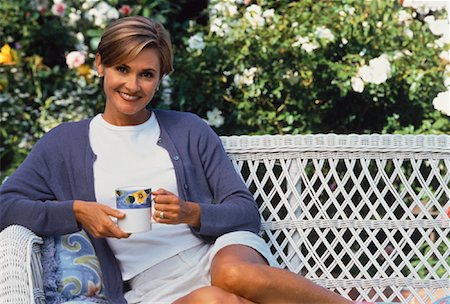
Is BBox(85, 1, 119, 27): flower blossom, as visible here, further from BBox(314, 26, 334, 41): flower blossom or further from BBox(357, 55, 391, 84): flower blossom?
BBox(357, 55, 391, 84): flower blossom

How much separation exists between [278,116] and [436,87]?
758mm

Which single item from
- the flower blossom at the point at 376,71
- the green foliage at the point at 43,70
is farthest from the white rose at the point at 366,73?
the green foliage at the point at 43,70

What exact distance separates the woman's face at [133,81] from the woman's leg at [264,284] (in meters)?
0.59

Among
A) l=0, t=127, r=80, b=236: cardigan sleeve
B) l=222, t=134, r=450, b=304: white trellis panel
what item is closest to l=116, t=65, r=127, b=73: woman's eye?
l=0, t=127, r=80, b=236: cardigan sleeve

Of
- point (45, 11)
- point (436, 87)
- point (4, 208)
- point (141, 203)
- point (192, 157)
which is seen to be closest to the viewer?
point (141, 203)

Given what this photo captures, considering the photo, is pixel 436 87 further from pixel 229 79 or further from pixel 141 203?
pixel 141 203

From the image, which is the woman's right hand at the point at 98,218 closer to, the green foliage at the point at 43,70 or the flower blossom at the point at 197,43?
the flower blossom at the point at 197,43

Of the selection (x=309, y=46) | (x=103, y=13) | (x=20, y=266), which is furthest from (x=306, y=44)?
(x=20, y=266)

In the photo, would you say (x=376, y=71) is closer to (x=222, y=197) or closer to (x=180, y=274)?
(x=222, y=197)

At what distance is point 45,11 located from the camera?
4465 millimetres

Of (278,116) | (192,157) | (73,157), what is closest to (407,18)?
(278,116)

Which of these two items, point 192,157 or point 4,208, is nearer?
point 4,208

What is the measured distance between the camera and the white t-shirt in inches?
102

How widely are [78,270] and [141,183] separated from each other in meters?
0.34
